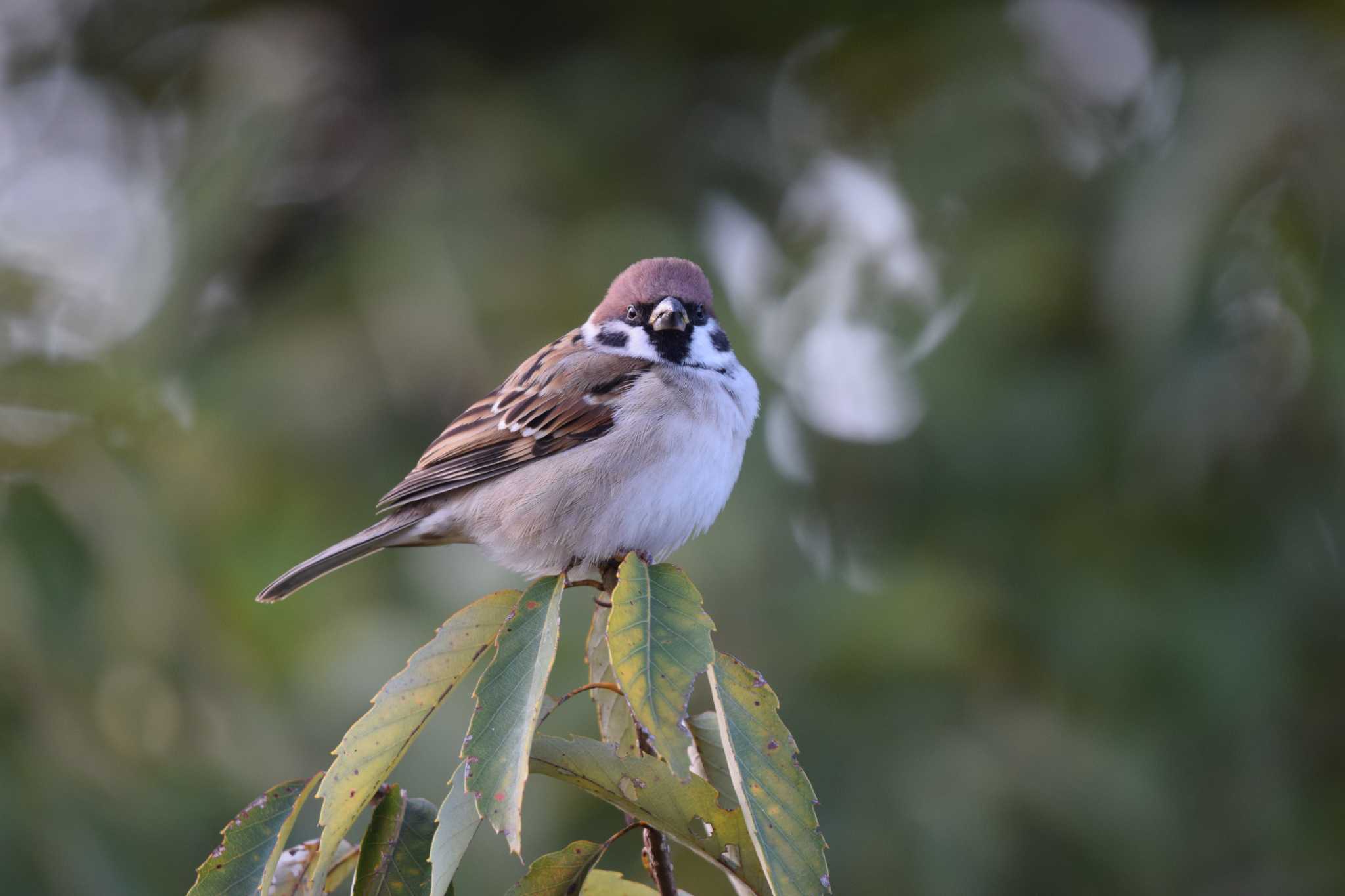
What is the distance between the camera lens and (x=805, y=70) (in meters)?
6.27

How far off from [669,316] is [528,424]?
438 mm

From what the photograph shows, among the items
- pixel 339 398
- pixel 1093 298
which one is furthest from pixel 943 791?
pixel 339 398

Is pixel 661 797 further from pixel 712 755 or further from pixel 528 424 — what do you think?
pixel 528 424

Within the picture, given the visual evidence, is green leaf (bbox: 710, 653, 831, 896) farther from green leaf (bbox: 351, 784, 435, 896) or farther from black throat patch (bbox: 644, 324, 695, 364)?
black throat patch (bbox: 644, 324, 695, 364)

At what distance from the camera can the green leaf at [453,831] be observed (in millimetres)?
1504

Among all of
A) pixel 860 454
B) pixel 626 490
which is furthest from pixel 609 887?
pixel 860 454

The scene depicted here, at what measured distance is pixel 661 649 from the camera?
1.60m

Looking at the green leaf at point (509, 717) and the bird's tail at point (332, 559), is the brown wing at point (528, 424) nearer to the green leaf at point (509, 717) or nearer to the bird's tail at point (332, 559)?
the bird's tail at point (332, 559)

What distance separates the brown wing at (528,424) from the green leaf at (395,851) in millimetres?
1184

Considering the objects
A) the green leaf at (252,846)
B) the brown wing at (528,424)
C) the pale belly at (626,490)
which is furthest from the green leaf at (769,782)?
the brown wing at (528,424)

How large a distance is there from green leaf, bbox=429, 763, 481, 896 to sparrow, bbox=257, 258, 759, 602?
1.19 metres

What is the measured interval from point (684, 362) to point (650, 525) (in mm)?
488

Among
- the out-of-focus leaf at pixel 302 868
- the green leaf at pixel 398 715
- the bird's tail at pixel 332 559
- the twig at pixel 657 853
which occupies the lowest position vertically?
the twig at pixel 657 853

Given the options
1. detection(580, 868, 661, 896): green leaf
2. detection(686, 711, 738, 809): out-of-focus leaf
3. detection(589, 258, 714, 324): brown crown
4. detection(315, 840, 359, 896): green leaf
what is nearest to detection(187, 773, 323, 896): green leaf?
detection(315, 840, 359, 896): green leaf
